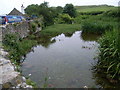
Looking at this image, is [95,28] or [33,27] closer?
[33,27]

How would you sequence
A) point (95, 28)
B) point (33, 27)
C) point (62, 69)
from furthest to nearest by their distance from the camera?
point (95, 28), point (33, 27), point (62, 69)

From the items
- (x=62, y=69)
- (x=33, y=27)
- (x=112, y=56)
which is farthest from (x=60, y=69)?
(x=33, y=27)

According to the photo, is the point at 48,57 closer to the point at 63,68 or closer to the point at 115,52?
the point at 63,68

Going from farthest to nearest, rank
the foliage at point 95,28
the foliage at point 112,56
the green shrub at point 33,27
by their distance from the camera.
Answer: the foliage at point 95,28 → the green shrub at point 33,27 → the foliage at point 112,56

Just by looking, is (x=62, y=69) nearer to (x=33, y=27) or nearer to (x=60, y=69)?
(x=60, y=69)

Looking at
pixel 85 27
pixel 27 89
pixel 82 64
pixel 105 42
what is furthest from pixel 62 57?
pixel 85 27

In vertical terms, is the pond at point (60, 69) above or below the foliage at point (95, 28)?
below

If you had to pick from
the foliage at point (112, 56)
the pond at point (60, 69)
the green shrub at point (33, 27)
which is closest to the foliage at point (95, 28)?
the green shrub at point (33, 27)

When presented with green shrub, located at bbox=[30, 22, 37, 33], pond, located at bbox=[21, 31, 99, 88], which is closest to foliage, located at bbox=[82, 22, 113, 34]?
green shrub, located at bbox=[30, 22, 37, 33]

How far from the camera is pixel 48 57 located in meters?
11.8

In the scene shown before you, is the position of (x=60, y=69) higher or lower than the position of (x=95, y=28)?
lower

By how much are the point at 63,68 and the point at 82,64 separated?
1233mm

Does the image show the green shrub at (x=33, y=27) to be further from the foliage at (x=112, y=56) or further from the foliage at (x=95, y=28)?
the foliage at (x=112, y=56)

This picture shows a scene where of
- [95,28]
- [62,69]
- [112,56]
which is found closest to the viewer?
[112,56]
